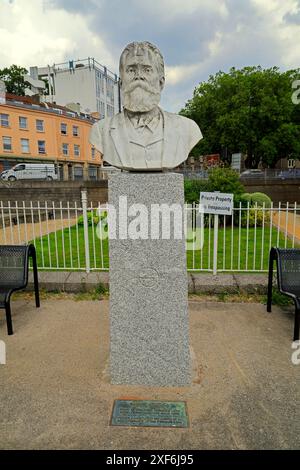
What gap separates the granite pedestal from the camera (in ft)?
8.39

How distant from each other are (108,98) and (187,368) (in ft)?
175

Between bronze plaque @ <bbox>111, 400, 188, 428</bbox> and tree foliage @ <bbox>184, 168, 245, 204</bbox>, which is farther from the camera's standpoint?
tree foliage @ <bbox>184, 168, 245, 204</bbox>

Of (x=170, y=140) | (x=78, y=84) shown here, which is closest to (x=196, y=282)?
(x=170, y=140)

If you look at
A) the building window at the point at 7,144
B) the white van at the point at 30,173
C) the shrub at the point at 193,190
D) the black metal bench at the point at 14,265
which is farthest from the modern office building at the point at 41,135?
the black metal bench at the point at 14,265

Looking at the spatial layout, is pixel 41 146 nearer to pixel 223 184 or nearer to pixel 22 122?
pixel 22 122

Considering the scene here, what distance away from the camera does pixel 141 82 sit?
244 centimetres

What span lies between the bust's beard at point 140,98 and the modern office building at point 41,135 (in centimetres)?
2640

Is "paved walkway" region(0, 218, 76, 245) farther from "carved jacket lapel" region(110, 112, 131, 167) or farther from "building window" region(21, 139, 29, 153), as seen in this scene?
"building window" region(21, 139, 29, 153)

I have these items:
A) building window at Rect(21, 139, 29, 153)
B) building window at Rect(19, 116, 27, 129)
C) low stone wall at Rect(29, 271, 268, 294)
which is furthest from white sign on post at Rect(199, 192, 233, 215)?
building window at Rect(19, 116, 27, 129)

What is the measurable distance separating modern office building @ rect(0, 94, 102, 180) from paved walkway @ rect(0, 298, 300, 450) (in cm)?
2578

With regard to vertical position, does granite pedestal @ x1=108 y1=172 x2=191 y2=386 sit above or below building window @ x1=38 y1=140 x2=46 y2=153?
below

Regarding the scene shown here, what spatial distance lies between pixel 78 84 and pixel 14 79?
28.9ft

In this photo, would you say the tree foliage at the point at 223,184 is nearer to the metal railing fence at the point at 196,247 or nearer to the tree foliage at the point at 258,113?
Result: the metal railing fence at the point at 196,247
